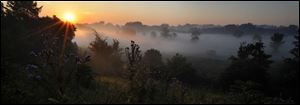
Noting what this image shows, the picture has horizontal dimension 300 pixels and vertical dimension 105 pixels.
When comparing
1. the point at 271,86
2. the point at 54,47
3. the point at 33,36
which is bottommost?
the point at 271,86

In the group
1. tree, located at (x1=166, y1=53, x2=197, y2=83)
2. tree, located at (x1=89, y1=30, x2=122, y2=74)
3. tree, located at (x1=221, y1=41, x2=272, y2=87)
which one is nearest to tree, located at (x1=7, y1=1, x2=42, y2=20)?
tree, located at (x1=89, y1=30, x2=122, y2=74)

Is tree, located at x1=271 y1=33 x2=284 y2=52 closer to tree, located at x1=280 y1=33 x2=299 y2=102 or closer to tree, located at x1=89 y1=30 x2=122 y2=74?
tree, located at x1=280 y1=33 x2=299 y2=102

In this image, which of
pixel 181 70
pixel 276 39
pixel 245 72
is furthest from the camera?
pixel 276 39

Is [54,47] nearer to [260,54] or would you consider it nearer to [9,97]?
[9,97]

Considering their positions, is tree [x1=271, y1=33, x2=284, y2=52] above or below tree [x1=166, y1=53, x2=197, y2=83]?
above

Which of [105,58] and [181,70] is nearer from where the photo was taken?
[181,70]

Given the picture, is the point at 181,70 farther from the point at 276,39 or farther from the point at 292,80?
the point at 276,39

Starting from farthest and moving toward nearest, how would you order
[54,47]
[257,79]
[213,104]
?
[257,79], [213,104], [54,47]

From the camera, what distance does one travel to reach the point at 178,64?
37719mm

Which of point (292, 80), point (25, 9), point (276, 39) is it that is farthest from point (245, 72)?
point (276, 39)

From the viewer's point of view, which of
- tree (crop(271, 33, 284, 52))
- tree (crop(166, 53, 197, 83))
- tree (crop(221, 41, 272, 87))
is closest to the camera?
tree (crop(221, 41, 272, 87))

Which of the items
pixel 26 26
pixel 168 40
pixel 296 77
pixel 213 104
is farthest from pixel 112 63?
pixel 168 40

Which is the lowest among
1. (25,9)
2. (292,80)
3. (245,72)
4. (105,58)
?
(292,80)

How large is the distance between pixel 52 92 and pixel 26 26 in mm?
25364
